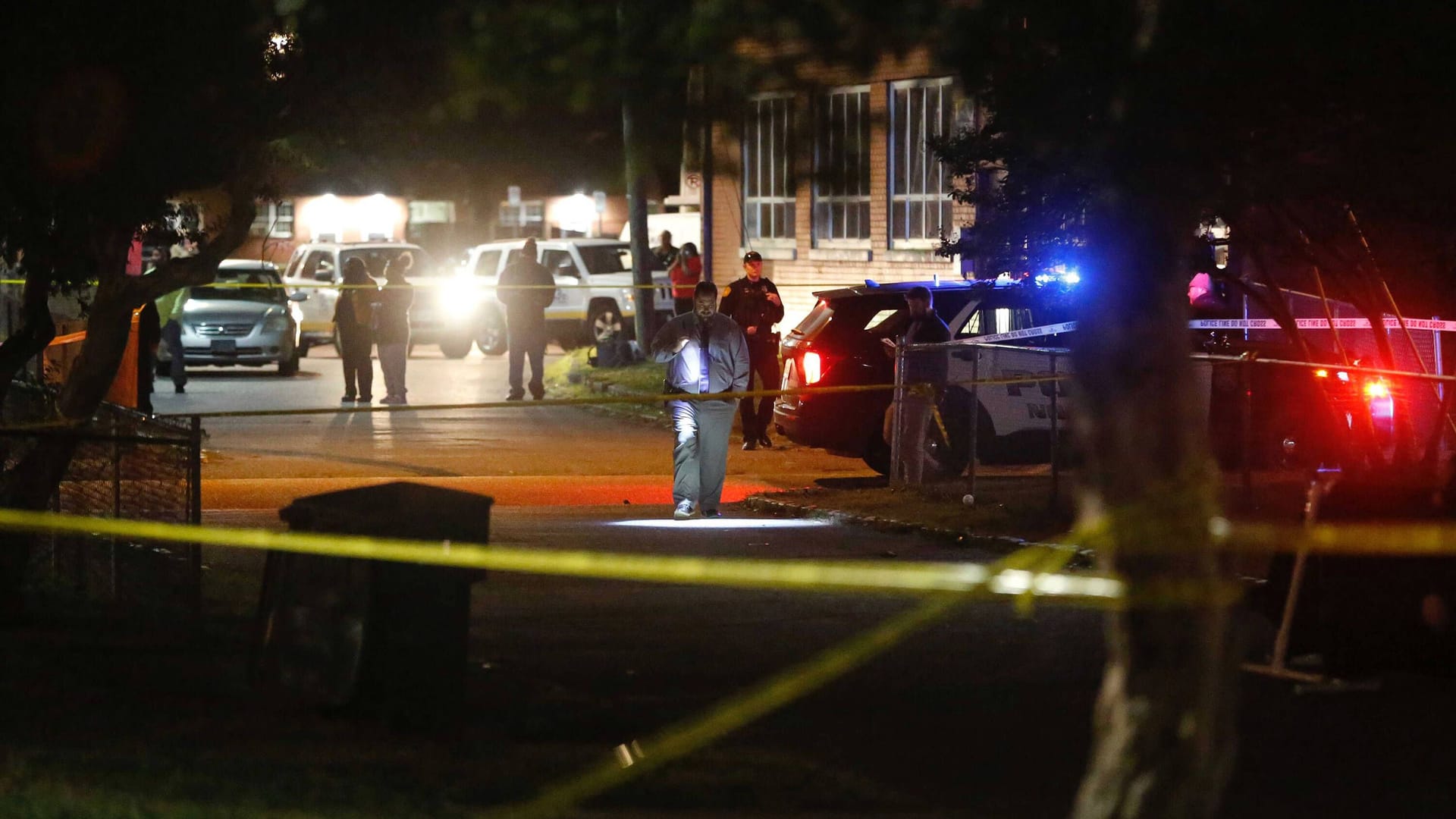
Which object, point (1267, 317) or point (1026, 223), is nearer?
point (1026, 223)

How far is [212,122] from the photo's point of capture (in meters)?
9.54

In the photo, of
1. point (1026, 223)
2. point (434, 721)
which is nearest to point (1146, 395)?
point (434, 721)

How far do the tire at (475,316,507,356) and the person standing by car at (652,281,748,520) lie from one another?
18063 millimetres

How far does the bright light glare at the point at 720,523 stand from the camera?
1302 cm

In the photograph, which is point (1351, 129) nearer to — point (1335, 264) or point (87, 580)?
point (1335, 264)

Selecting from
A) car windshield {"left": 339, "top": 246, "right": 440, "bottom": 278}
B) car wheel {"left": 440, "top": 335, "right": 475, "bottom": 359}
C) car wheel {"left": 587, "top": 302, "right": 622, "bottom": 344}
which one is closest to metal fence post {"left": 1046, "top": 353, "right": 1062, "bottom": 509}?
car wheel {"left": 587, "top": 302, "right": 622, "bottom": 344}

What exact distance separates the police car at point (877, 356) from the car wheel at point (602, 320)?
48.2 ft

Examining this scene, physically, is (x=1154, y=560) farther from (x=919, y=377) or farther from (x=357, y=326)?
(x=357, y=326)

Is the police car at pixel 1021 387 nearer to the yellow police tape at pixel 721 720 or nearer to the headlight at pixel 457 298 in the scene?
the yellow police tape at pixel 721 720

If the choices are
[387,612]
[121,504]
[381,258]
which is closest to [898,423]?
[121,504]

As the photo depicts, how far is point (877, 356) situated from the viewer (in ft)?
52.0

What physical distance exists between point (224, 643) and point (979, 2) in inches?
200

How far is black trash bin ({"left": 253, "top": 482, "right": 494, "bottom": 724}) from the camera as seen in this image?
23.1 feet

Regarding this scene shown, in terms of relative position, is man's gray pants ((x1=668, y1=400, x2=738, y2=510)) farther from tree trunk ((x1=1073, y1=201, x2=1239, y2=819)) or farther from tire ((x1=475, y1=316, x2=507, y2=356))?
tire ((x1=475, y1=316, x2=507, y2=356))
